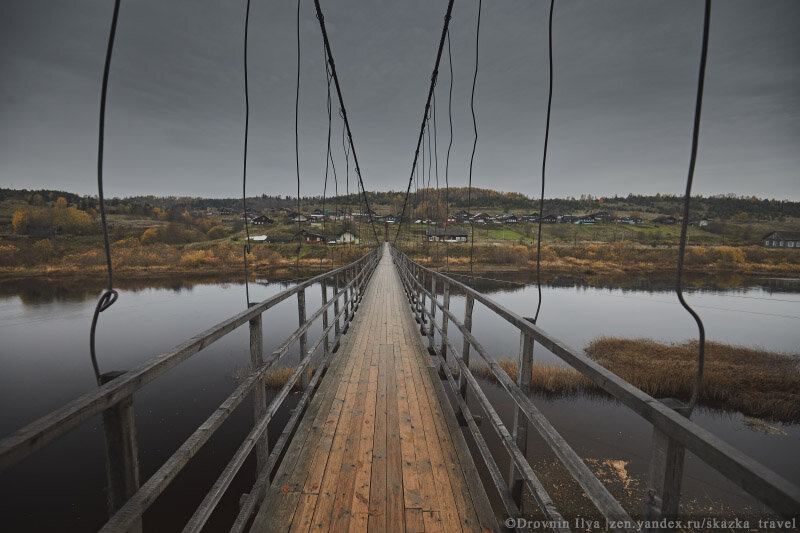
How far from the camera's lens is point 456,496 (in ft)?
7.13

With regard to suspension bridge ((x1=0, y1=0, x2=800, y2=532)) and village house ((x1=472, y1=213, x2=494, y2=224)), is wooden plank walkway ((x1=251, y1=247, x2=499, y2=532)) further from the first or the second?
village house ((x1=472, y1=213, x2=494, y2=224))

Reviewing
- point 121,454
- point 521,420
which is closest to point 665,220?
point 521,420

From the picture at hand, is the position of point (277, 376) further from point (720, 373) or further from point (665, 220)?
point (665, 220)

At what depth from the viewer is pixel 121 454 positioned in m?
1.16

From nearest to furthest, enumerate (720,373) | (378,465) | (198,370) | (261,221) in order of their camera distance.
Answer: (378,465) < (720,373) < (198,370) < (261,221)

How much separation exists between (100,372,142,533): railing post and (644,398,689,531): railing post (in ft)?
5.82

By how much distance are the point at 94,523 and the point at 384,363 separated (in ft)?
19.8

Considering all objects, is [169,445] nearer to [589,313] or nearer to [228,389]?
[228,389]

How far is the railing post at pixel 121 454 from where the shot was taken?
113cm

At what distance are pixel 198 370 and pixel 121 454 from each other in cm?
1225

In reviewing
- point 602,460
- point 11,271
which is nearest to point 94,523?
point 602,460

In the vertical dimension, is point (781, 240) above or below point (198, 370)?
above

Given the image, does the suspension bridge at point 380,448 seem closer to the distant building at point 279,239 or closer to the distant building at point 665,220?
the distant building at point 279,239

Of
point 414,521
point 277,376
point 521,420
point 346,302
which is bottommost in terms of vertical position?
point 277,376
